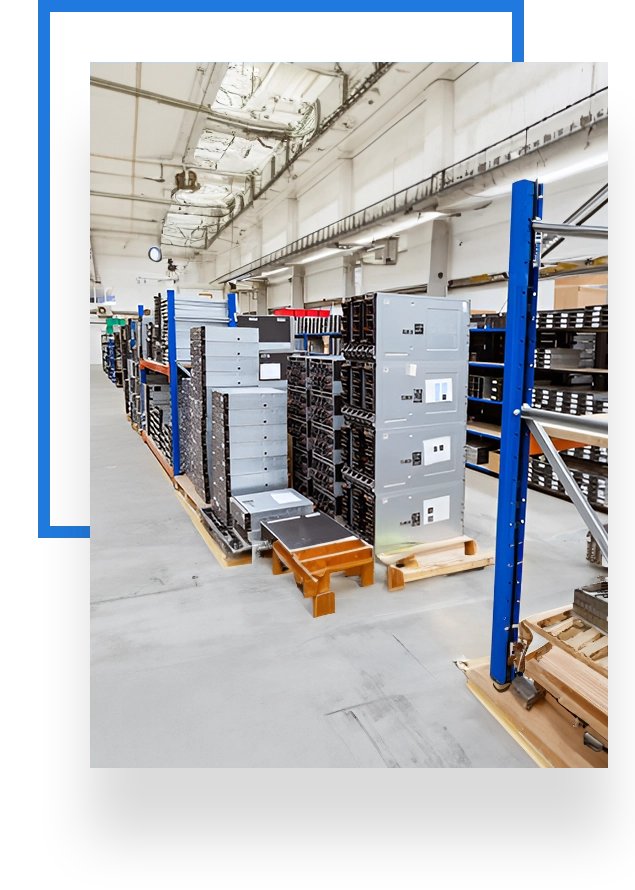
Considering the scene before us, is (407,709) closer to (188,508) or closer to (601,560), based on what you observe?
(601,560)

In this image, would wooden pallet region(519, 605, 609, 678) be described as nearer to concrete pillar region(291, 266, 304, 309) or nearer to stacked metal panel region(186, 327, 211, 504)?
stacked metal panel region(186, 327, 211, 504)

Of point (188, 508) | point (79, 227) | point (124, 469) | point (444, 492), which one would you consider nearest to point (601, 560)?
point (444, 492)

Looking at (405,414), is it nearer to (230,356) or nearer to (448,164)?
(230,356)

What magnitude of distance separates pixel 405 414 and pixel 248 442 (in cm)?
144

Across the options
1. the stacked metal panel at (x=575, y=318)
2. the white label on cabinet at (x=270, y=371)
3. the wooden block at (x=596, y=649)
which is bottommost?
the wooden block at (x=596, y=649)

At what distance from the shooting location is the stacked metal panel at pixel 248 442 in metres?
4.54

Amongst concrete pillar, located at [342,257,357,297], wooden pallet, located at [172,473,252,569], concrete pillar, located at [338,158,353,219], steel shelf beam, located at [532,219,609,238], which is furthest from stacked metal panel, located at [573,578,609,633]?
concrete pillar, located at [342,257,357,297]

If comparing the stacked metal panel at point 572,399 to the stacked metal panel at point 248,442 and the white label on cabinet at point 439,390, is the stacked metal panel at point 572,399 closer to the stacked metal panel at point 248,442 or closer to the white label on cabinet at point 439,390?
the white label on cabinet at point 439,390

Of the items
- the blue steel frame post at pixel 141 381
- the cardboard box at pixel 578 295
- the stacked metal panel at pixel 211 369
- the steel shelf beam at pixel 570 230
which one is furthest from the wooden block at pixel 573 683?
the blue steel frame post at pixel 141 381

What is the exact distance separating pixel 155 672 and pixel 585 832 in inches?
80.3

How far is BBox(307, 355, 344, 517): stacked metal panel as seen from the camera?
4699 mm

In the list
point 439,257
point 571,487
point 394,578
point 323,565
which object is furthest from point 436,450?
point 439,257

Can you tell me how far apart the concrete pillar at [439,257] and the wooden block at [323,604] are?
6.76 m

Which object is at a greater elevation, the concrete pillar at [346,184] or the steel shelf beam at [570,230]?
the concrete pillar at [346,184]
